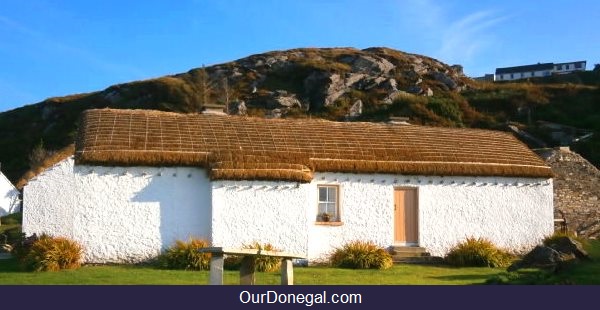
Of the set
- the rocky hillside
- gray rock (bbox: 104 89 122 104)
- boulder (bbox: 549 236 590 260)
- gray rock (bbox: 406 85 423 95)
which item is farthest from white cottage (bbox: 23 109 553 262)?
gray rock (bbox: 104 89 122 104)

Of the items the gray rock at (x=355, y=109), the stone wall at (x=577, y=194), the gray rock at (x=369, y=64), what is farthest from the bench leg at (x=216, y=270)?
the gray rock at (x=369, y=64)

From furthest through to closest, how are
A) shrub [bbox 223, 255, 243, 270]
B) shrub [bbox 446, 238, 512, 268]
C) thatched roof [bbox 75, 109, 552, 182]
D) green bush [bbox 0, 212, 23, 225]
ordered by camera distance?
green bush [bbox 0, 212, 23, 225]
shrub [bbox 446, 238, 512, 268]
thatched roof [bbox 75, 109, 552, 182]
shrub [bbox 223, 255, 243, 270]

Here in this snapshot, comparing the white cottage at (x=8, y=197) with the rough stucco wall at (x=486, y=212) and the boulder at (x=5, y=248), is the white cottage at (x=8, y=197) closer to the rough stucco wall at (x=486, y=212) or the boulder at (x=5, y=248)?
the boulder at (x=5, y=248)

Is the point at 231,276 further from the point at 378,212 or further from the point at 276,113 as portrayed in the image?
the point at 276,113

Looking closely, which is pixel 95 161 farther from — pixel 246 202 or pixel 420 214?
pixel 420 214

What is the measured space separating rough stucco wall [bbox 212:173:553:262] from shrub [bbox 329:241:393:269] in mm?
841

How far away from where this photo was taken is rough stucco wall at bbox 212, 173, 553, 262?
19359mm

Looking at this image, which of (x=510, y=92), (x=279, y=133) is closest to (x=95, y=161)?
(x=279, y=133)

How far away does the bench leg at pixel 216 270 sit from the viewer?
11531mm

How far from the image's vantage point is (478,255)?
20156mm

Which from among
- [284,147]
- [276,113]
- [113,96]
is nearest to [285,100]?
[276,113]

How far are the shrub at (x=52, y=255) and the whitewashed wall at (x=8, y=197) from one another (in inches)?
1055

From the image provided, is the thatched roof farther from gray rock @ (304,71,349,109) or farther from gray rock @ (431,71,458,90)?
gray rock @ (431,71,458,90)

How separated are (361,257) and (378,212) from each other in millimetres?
2443
